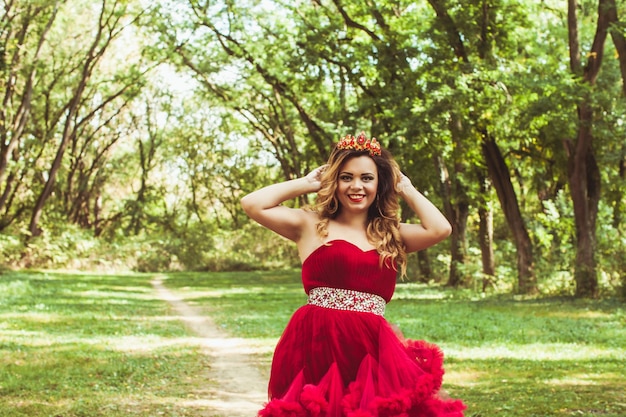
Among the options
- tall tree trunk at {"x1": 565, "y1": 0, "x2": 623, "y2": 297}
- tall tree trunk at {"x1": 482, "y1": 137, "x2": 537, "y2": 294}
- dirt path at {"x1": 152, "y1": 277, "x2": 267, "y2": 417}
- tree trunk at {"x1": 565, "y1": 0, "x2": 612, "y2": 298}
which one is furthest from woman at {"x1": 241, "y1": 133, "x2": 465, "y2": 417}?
tall tree trunk at {"x1": 482, "y1": 137, "x2": 537, "y2": 294}

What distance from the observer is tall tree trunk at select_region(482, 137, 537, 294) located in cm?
2312

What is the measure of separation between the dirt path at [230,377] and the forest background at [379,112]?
7.79 metres

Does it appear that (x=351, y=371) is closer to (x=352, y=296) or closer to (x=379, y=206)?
(x=352, y=296)

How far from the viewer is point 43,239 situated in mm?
37875

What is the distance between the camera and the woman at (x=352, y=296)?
4102 millimetres

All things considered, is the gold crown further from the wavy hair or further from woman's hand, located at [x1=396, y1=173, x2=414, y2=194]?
woman's hand, located at [x1=396, y1=173, x2=414, y2=194]

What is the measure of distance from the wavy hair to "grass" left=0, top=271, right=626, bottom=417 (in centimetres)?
439

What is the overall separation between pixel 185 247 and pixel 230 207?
34.9 ft

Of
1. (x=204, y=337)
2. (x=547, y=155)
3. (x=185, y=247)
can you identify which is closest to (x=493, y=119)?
(x=547, y=155)

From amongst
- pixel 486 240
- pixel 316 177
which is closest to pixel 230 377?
pixel 316 177

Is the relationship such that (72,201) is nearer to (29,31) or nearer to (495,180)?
(29,31)

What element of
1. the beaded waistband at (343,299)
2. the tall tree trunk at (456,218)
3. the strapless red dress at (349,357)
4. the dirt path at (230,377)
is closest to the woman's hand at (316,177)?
the strapless red dress at (349,357)

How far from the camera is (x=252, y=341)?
46.6ft

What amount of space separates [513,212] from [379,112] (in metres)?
4.71
